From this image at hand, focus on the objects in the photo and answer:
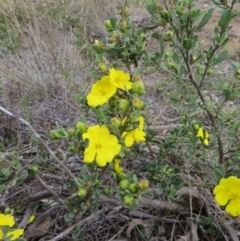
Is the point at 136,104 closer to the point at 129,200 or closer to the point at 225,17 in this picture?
the point at 129,200

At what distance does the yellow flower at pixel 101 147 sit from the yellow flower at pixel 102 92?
0.07m

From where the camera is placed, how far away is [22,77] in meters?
2.57

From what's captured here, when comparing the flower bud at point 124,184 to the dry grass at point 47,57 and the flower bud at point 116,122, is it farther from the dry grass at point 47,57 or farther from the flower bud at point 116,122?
the dry grass at point 47,57

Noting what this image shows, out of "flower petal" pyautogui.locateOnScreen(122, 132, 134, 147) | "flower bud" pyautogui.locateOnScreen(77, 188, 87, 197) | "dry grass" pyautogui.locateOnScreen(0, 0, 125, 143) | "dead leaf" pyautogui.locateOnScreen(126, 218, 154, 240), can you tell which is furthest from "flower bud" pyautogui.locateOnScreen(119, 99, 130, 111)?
"dry grass" pyautogui.locateOnScreen(0, 0, 125, 143)

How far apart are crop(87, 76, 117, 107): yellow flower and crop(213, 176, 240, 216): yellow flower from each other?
40cm

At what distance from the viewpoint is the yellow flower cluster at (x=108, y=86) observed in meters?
1.03

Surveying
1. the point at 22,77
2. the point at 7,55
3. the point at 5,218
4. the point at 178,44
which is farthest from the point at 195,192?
the point at 7,55

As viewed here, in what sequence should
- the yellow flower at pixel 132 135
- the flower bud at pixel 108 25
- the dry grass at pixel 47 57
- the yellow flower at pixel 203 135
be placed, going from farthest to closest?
the dry grass at pixel 47 57
the yellow flower at pixel 203 135
the flower bud at pixel 108 25
the yellow flower at pixel 132 135

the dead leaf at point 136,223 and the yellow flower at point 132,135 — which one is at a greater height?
the yellow flower at point 132,135

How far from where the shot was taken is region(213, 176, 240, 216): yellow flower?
116 cm

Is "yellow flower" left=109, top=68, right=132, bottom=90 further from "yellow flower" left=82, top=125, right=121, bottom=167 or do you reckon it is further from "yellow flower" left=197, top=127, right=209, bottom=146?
"yellow flower" left=197, top=127, right=209, bottom=146

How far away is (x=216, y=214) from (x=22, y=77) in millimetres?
1625

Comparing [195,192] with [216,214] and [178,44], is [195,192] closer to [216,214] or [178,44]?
[216,214]

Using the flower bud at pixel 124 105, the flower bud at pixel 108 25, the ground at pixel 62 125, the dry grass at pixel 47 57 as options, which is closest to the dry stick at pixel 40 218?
the ground at pixel 62 125
